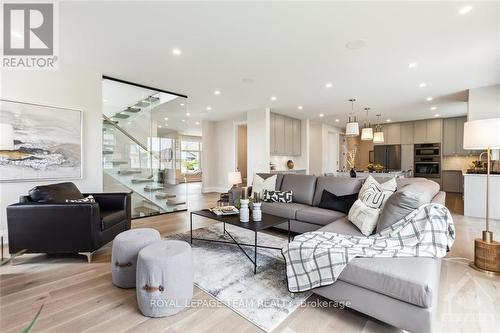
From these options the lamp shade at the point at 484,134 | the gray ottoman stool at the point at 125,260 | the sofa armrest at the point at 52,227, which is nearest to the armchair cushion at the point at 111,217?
the sofa armrest at the point at 52,227

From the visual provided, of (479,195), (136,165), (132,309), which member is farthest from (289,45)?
(479,195)

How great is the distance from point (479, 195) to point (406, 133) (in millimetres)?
4617

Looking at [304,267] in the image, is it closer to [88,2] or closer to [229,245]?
[229,245]

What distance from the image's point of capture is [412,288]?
1.47 meters

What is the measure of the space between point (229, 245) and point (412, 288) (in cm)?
216

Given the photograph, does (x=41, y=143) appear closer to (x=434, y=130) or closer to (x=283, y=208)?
(x=283, y=208)

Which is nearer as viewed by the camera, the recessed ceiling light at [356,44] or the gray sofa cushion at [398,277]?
the gray sofa cushion at [398,277]

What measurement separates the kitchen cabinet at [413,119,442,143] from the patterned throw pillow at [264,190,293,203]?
23.1 feet

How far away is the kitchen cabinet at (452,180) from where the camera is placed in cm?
790

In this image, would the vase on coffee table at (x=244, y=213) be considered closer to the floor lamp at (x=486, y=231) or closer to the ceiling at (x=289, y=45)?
the ceiling at (x=289, y=45)

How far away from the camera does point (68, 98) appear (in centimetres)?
374

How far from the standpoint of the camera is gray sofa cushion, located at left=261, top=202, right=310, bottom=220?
139 inches

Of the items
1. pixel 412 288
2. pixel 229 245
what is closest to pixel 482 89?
pixel 412 288

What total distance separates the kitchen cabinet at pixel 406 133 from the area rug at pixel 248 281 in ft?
25.3
